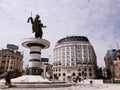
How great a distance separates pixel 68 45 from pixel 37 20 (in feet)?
246

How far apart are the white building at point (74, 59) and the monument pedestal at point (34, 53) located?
67382 mm

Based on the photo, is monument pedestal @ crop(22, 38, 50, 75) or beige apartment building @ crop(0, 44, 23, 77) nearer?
monument pedestal @ crop(22, 38, 50, 75)

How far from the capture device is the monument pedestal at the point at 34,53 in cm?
2152

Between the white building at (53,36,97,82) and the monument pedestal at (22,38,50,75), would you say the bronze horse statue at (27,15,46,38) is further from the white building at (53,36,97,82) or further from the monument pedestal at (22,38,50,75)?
the white building at (53,36,97,82)

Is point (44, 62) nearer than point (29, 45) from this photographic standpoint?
No

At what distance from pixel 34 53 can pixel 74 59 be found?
7456cm

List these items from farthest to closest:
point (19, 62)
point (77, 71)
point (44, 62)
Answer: point (44, 62), point (77, 71), point (19, 62)

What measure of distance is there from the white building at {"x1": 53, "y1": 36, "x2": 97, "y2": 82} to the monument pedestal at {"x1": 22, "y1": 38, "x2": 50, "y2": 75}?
67382mm

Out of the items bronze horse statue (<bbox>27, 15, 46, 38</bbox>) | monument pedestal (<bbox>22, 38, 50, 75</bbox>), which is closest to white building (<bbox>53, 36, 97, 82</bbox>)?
bronze horse statue (<bbox>27, 15, 46, 38</bbox>)

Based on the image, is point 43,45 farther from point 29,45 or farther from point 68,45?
point 68,45

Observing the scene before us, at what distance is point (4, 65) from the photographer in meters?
69.3

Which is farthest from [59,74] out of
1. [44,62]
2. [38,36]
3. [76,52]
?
[38,36]

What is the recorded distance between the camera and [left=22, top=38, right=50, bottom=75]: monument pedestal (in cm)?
2152

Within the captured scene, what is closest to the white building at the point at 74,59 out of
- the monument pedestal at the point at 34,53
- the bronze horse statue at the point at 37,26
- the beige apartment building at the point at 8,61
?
the beige apartment building at the point at 8,61
